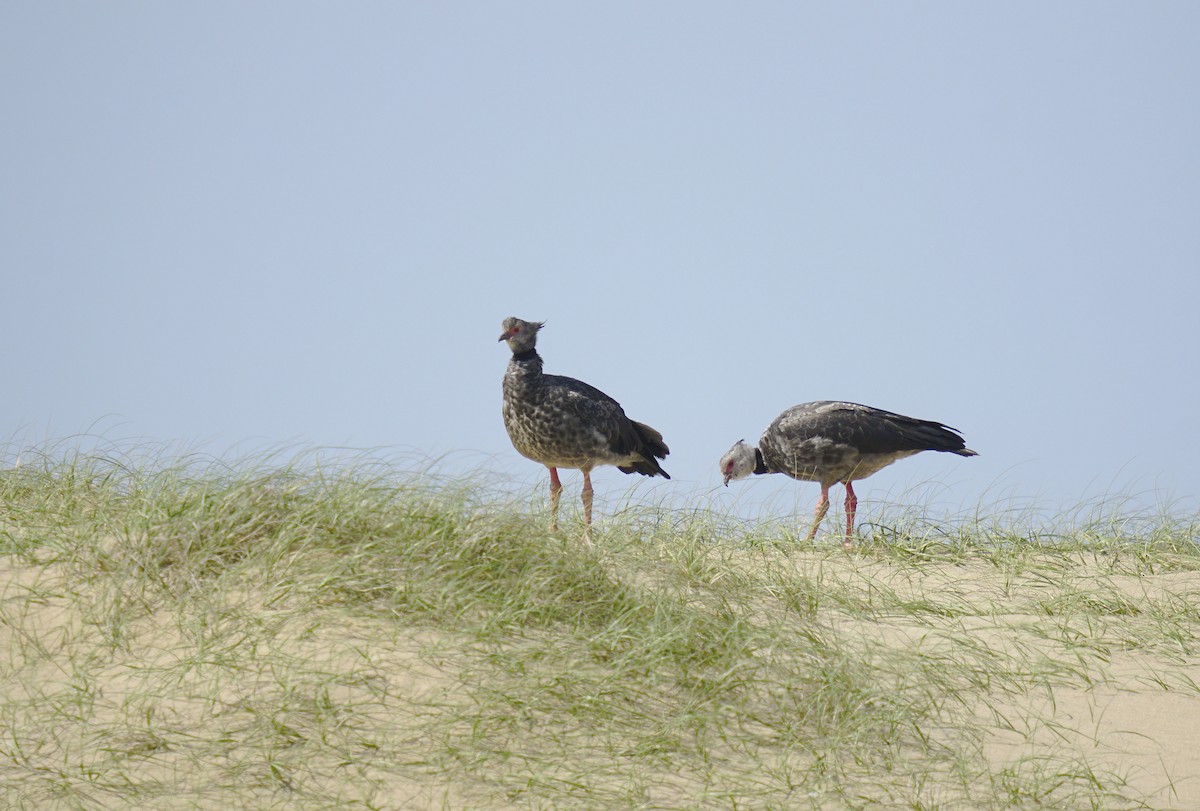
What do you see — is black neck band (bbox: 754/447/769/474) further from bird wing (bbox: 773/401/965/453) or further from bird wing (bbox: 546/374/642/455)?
bird wing (bbox: 546/374/642/455)

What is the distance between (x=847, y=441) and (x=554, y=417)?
257 cm

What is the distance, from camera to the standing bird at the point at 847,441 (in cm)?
1029

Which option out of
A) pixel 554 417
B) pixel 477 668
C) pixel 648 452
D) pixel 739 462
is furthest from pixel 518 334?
pixel 477 668

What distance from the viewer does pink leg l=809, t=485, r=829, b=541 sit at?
9.83 metres

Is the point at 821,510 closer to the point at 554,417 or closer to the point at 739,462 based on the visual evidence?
the point at 739,462

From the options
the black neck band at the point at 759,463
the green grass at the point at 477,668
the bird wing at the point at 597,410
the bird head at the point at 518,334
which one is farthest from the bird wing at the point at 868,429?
the green grass at the point at 477,668

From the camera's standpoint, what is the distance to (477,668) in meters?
5.72

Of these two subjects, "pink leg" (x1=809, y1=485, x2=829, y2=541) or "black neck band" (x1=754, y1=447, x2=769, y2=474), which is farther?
"black neck band" (x1=754, y1=447, x2=769, y2=474)

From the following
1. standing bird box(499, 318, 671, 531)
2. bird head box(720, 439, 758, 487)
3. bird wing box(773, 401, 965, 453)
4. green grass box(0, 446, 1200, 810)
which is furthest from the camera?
bird head box(720, 439, 758, 487)

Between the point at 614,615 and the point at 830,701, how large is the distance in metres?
1.19

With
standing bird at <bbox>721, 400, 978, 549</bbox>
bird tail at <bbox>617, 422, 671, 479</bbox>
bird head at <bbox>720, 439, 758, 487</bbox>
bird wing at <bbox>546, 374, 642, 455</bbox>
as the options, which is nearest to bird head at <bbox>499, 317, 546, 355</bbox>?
bird wing at <bbox>546, 374, 642, 455</bbox>

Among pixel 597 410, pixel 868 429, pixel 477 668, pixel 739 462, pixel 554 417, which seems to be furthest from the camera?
pixel 739 462

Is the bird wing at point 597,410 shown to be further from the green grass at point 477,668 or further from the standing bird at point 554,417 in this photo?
the green grass at point 477,668

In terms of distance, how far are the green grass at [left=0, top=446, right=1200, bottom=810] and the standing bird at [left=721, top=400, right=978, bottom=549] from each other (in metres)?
2.69
